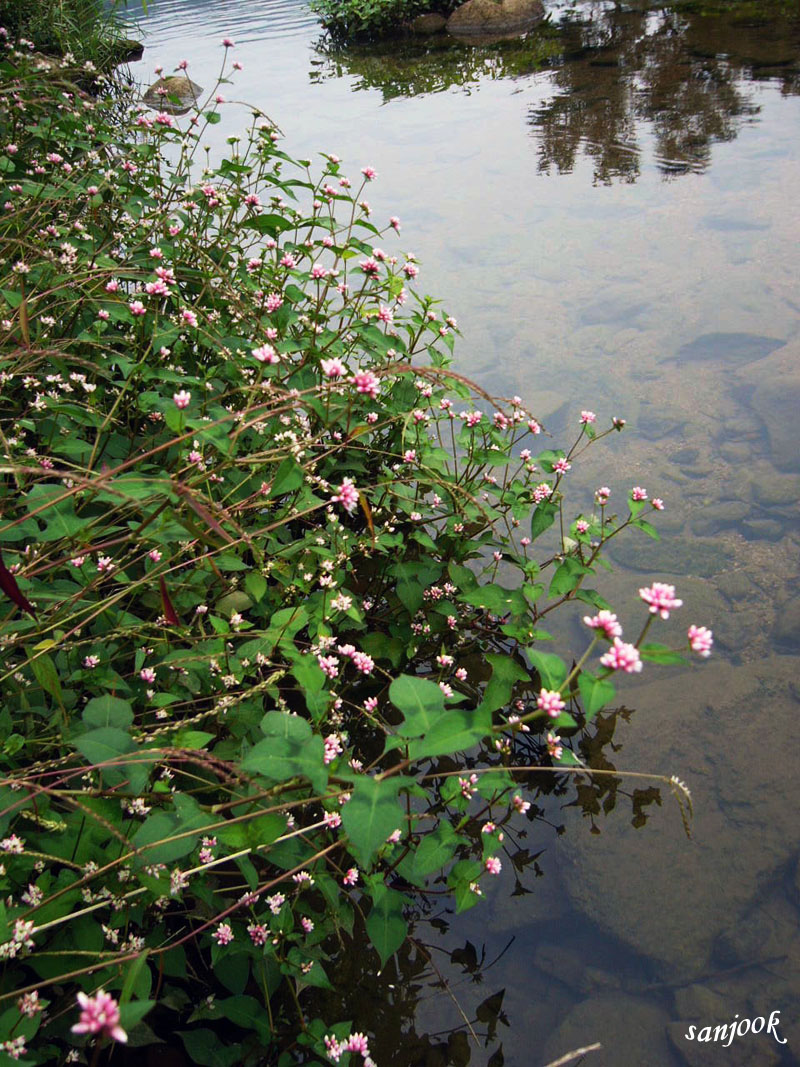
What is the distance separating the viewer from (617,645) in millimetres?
1313

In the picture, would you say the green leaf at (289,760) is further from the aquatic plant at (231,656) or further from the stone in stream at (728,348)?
the stone in stream at (728,348)

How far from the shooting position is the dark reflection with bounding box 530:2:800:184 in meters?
7.62

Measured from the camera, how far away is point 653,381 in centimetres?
453

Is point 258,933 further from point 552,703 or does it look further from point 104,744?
point 552,703

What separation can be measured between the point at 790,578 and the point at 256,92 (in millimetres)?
11270

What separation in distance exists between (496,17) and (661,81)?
5.26m

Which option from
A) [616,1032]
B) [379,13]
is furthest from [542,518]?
[379,13]

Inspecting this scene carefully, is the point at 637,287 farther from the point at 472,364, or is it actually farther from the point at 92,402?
the point at 92,402

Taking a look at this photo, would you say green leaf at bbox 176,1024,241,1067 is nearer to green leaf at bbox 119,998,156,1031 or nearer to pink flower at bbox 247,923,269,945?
pink flower at bbox 247,923,269,945

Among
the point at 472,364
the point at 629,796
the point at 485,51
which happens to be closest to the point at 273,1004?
the point at 629,796

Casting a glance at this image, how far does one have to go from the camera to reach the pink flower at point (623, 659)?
129 cm

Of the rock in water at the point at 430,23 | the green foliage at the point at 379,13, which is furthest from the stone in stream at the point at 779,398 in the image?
the green foliage at the point at 379,13

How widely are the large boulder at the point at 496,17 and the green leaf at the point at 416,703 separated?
14.4m

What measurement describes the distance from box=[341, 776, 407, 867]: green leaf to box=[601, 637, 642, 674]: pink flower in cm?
39
